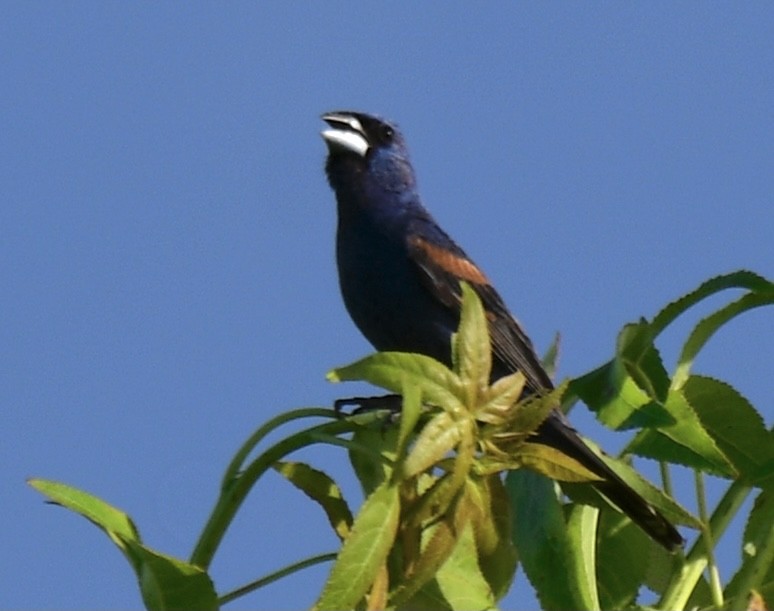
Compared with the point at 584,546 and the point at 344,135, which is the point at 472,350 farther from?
the point at 344,135

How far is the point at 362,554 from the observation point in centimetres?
211

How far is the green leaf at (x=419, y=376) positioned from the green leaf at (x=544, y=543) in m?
0.40

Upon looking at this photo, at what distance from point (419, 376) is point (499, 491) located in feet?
1.57

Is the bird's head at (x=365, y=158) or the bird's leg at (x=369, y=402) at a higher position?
the bird's head at (x=365, y=158)

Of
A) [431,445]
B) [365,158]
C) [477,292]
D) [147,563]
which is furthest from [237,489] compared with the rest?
[365,158]

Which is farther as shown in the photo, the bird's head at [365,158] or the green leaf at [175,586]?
the bird's head at [365,158]

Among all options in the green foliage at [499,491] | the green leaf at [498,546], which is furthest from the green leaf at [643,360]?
the green leaf at [498,546]

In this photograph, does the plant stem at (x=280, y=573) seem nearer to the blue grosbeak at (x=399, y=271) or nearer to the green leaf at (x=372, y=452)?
the green leaf at (x=372, y=452)

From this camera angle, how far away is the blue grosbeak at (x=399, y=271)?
584cm

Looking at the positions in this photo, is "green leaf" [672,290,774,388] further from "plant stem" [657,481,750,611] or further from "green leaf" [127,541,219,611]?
"green leaf" [127,541,219,611]

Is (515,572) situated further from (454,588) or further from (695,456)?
(695,456)

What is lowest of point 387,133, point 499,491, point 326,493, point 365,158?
point 326,493

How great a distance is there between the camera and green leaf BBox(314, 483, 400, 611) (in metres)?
2.08

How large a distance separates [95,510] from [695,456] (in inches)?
41.9
